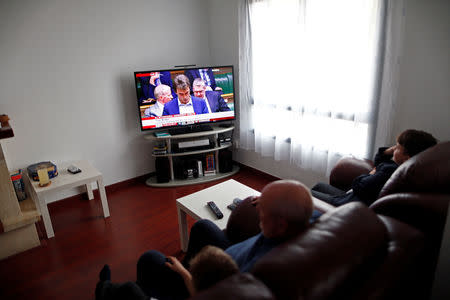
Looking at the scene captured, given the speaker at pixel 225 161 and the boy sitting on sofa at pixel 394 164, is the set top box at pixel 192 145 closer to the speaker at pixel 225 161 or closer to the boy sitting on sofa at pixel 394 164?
the speaker at pixel 225 161

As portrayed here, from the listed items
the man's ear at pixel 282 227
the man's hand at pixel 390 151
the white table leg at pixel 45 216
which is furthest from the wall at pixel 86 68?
the man's ear at pixel 282 227

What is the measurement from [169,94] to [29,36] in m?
1.50

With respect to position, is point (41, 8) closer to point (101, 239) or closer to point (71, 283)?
point (101, 239)

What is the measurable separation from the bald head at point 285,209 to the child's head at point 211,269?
26 centimetres

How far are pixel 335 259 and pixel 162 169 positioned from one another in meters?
3.09

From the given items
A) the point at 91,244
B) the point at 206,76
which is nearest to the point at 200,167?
the point at 206,76

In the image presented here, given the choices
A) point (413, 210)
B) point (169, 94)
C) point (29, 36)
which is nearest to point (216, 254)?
point (413, 210)

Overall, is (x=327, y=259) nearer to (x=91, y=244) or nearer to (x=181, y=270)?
(x=181, y=270)

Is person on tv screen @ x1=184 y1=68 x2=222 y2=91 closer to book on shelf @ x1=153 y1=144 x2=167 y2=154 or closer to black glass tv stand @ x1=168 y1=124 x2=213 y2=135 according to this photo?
black glass tv stand @ x1=168 y1=124 x2=213 y2=135

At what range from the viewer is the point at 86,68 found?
3303mm

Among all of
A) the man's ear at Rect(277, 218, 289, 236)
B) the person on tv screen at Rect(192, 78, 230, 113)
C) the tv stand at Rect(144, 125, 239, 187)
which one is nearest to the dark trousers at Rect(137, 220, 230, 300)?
the man's ear at Rect(277, 218, 289, 236)

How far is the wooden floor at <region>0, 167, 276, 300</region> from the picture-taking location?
2.26 m

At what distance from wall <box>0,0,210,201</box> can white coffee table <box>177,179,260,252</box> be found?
1688mm

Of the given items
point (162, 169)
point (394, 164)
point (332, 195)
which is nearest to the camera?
point (394, 164)
